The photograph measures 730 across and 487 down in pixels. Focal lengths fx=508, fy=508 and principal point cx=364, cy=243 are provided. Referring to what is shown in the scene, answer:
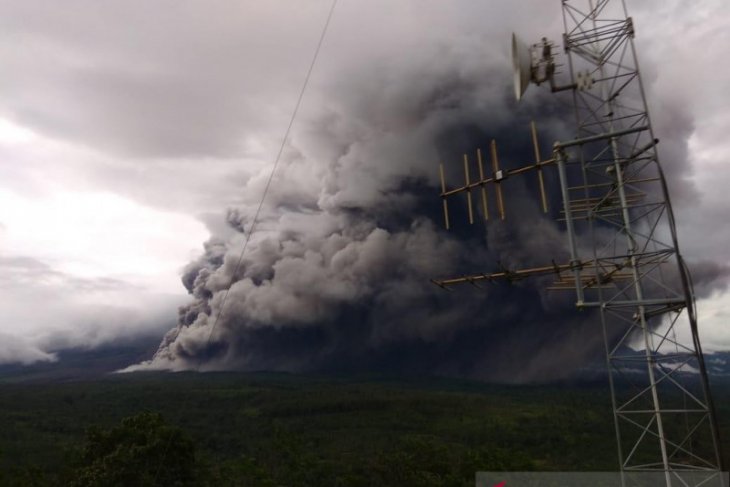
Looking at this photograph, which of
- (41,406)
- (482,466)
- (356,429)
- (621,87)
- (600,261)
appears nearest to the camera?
(600,261)

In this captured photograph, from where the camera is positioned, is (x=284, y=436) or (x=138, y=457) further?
(x=284, y=436)

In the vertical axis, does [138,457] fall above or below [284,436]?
above

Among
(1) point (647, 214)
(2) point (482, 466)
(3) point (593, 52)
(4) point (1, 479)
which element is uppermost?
(3) point (593, 52)

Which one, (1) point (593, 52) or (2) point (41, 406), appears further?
(2) point (41, 406)

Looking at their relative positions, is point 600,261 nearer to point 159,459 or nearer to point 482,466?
point 159,459

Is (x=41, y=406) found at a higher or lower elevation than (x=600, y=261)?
lower

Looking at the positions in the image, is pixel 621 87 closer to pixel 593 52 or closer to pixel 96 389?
pixel 593 52

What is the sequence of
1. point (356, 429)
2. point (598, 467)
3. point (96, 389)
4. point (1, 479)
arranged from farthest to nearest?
1. point (96, 389)
2. point (356, 429)
3. point (598, 467)
4. point (1, 479)

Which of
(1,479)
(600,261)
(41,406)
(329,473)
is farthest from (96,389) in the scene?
(600,261)
